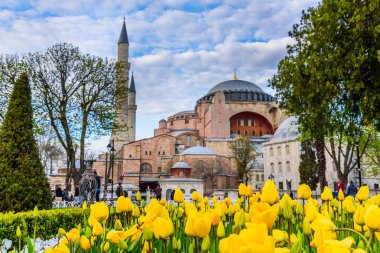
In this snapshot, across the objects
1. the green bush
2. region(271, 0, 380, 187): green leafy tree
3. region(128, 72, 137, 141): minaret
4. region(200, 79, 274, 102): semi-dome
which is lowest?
the green bush

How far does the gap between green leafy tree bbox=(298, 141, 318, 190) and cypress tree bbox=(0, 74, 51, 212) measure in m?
30.0

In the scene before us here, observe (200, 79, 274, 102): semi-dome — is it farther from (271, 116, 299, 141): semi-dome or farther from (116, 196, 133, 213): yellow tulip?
(116, 196, 133, 213): yellow tulip

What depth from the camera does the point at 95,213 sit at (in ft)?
8.98

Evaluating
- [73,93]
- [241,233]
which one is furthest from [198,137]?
[241,233]

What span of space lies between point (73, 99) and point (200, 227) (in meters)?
23.2

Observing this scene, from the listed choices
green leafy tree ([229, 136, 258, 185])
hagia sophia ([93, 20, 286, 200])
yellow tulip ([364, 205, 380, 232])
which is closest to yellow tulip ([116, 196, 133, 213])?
yellow tulip ([364, 205, 380, 232])

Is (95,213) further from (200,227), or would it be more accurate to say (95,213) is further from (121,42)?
(121,42)

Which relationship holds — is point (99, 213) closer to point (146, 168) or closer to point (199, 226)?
point (199, 226)

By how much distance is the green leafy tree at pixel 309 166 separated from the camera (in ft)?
120

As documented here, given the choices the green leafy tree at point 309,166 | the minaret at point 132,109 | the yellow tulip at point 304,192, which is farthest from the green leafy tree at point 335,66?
the minaret at point 132,109

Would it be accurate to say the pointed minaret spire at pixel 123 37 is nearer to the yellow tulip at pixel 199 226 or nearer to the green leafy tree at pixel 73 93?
the green leafy tree at pixel 73 93

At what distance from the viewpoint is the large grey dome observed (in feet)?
248

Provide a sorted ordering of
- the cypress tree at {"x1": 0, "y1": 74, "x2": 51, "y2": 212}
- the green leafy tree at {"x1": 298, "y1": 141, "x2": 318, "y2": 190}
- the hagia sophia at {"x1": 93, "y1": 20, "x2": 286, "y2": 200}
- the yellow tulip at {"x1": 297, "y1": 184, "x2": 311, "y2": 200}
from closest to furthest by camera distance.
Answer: the yellow tulip at {"x1": 297, "y1": 184, "x2": 311, "y2": 200} < the cypress tree at {"x1": 0, "y1": 74, "x2": 51, "y2": 212} < the green leafy tree at {"x1": 298, "y1": 141, "x2": 318, "y2": 190} < the hagia sophia at {"x1": 93, "y1": 20, "x2": 286, "y2": 200}

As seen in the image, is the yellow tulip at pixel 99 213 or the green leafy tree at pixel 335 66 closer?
the yellow tulip at pixel 99 213
